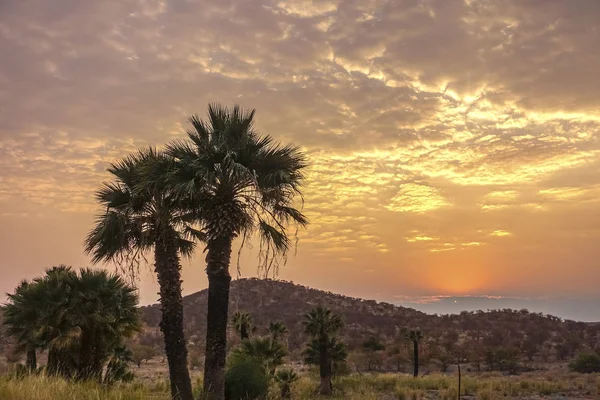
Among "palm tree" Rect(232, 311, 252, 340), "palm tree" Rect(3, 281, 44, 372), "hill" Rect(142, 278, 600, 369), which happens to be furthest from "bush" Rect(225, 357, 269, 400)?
"hill" Rect(142, 278, 600, 369)

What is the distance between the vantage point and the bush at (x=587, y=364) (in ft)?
181

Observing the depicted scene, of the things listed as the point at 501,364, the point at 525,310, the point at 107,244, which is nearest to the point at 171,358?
the point at 107,244

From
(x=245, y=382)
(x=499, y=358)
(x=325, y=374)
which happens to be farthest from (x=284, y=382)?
(x=499, y=358)

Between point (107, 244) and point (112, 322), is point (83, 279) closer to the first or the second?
point (112, 322)

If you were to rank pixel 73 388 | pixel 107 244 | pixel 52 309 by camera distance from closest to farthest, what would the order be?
pixel 73 388
pixel 107 244
pixel 52 309

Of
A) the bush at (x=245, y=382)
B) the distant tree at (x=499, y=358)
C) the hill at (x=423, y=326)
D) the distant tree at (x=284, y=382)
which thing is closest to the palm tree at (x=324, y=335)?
the distant tree at (x=284, y=382)

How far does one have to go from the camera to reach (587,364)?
5541 centimetres

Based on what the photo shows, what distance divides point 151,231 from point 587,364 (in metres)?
58.8

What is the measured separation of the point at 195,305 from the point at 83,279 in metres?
107

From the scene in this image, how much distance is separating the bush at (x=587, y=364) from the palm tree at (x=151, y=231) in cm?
5719

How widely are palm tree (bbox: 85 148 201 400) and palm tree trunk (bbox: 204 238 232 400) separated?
1017mm

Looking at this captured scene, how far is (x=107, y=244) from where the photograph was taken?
16.7m

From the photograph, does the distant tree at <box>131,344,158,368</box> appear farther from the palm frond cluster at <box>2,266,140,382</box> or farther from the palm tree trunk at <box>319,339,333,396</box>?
the palm frond cluster at <box>2,266,140,382</box>

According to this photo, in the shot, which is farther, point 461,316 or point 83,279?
point 461,316
